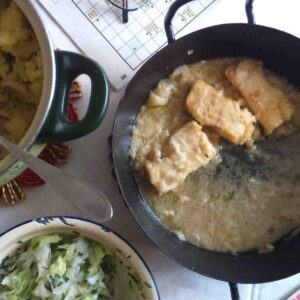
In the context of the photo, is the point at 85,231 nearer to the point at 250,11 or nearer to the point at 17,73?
the point at 17,73

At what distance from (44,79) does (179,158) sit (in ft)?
0.94

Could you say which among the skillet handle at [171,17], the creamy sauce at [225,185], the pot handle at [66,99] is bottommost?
the creamy sauce at [225,185]

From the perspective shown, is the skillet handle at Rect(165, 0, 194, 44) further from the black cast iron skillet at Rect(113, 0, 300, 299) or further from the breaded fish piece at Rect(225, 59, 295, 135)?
the breaded fish piece at Rect(225, 59, 295, 135)

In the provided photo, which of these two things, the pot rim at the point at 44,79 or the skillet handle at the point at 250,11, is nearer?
the pot rim at the point at 44,79

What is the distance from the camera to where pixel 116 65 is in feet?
3.18

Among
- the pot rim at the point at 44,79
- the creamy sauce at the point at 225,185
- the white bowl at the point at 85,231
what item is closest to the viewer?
the pot rim at the point at 44,79

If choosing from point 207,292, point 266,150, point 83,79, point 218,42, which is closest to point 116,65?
point 83,79

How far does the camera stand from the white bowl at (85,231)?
85cm

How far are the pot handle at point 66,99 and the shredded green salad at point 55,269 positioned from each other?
0.21m

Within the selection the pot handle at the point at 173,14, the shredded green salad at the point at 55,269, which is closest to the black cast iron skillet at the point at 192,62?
the pot handle at the point at 173,14

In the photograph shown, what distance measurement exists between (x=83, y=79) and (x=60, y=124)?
0.23 meters

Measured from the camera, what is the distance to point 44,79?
0.75 m

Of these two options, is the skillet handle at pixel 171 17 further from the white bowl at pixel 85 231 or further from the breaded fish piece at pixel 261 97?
the white bowl at pixel 85 231

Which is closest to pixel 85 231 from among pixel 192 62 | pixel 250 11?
pixel 192 62
